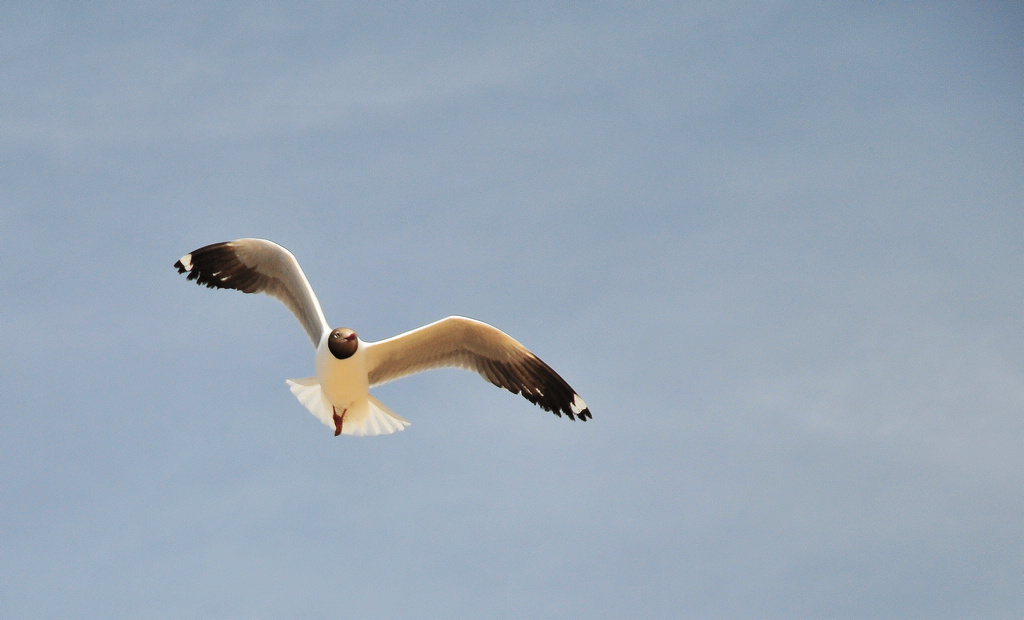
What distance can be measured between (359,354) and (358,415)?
88 centimetres

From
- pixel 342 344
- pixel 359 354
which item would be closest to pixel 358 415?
pixel 359 354

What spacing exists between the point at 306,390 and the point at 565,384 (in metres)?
2.55

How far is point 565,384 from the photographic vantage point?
9359 mm

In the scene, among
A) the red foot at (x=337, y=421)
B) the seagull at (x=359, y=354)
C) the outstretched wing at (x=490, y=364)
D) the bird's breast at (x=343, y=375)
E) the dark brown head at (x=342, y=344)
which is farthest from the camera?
the red foot at (x=337, y=421)

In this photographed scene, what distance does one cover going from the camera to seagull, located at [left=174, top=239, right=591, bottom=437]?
902 centimetres

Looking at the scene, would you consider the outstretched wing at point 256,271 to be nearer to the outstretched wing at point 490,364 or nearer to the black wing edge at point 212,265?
the black wing edge at point 212,265

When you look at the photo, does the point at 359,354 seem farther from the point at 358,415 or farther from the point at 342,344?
the point at 358,415

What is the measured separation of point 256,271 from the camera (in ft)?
32.0

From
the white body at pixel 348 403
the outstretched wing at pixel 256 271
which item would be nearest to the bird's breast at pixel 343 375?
the white body at pixel 348 403

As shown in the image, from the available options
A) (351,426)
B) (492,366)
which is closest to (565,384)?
(492,366)

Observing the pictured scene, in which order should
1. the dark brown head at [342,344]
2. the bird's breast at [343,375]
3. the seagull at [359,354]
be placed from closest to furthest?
the dark brown head at [342,344] → the bird's breast at [343,375] → the seagull at [359,354]

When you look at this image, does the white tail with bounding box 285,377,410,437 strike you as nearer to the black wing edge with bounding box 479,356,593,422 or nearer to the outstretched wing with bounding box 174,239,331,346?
the outstretched wing with bounding box 174,239,331,346

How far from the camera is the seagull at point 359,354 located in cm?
902

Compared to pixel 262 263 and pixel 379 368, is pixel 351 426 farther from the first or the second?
pixel 262 263
